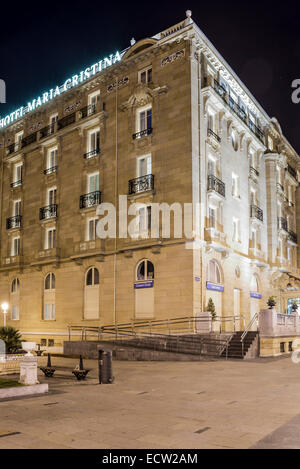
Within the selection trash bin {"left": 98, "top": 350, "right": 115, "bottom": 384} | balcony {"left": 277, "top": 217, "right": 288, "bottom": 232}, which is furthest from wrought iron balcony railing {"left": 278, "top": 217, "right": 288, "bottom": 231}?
Answer: trash bin {"left": 98, "top": 350, "right": 115, "bottom": 384}

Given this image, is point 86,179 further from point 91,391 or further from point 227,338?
point 91,391

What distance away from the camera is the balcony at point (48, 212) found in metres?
34.8

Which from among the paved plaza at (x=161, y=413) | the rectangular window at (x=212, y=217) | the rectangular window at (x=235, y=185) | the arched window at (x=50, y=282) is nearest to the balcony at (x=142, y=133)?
the rectangular window at (x=212, y=217)

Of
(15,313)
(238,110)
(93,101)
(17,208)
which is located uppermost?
(93,101)

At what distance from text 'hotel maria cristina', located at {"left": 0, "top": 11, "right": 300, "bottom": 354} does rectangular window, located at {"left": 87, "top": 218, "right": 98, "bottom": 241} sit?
6.2 inches

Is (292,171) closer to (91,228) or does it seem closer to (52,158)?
(91,228)

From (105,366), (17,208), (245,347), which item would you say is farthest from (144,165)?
(105,366)

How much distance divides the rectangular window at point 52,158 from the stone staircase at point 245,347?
19.7 metres

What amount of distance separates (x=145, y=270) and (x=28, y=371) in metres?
15.7

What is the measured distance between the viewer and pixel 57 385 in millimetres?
14898

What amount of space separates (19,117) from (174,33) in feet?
55.5

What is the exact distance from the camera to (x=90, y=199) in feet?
105

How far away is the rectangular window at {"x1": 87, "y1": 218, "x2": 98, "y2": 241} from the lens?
1250 inches

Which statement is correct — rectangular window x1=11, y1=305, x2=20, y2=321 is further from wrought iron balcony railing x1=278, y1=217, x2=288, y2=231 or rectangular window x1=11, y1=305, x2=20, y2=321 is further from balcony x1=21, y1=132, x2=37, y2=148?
wrought iron balcony railing x1=278, y1=217, x2=288, y2=231
